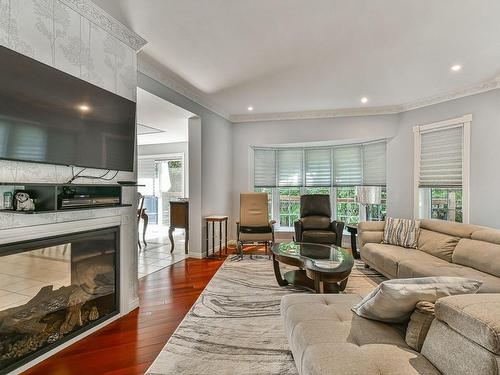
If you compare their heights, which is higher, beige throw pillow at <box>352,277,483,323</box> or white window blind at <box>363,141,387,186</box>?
white window blind at <box>363,141,387,186</box>

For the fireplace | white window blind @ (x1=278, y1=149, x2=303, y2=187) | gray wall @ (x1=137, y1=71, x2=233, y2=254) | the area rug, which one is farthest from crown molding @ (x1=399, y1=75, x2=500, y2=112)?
the fireplace

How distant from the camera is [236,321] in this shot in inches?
96.7

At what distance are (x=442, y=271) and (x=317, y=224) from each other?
7.49 ft

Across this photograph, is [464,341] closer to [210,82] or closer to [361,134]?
[210,82]

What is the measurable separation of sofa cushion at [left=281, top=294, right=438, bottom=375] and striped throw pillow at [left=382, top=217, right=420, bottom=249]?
2348 mm

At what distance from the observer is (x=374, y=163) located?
17.7 feet

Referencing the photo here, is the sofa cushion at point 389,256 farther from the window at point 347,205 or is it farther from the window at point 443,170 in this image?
the window at point 347,205

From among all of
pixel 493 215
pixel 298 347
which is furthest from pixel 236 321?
pixel 493 215

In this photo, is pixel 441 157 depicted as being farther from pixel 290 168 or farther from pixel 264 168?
pixel 264 168

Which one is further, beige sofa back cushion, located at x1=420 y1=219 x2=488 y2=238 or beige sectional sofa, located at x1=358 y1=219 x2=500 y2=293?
beige sofa back cushion, located at x1=420 y1=219 x2=488 y2=238

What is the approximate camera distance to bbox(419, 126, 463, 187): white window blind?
165 inches

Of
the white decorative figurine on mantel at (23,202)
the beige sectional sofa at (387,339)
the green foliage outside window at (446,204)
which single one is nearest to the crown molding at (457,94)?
the green foliage outside window at (446,204)

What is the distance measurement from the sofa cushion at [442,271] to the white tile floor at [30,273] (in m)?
3.26

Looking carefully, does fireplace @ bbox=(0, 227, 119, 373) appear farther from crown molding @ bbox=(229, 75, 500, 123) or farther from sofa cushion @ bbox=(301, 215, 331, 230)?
crown molding @ bbox=(229, 75, 500, 123)
